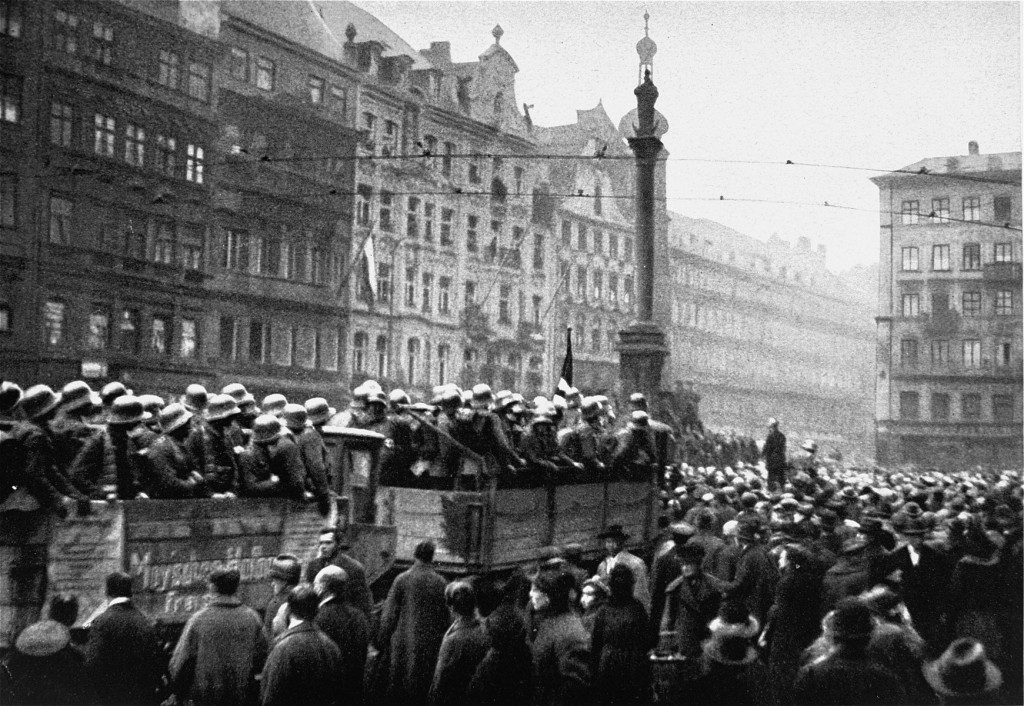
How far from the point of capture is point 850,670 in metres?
5.33

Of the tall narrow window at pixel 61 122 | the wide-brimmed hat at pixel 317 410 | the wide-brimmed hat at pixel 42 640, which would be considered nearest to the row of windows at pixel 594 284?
the tall narrow window at pixel 61 122

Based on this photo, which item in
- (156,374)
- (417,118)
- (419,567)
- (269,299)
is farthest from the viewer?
(417,118)

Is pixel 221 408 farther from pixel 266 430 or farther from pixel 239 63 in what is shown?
pixel 239 63

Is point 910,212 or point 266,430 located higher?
point 910,212

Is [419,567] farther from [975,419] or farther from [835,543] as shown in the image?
[975,419]

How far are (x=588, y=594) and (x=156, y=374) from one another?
17.8m

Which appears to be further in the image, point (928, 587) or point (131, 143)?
point (131, 143)

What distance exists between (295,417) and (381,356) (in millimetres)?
21066

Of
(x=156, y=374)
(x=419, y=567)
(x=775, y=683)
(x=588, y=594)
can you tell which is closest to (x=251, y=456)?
(x=419, y=567)

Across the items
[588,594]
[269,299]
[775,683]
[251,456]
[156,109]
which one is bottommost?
[775,683]

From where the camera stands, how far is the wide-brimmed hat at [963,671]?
5082 millimetres

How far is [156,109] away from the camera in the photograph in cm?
2377

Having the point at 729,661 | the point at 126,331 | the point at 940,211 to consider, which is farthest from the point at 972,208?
the point at 126,331

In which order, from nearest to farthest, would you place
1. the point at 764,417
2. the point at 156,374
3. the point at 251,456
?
the point at 251,456
the point at 156,374
the point at 764,417
